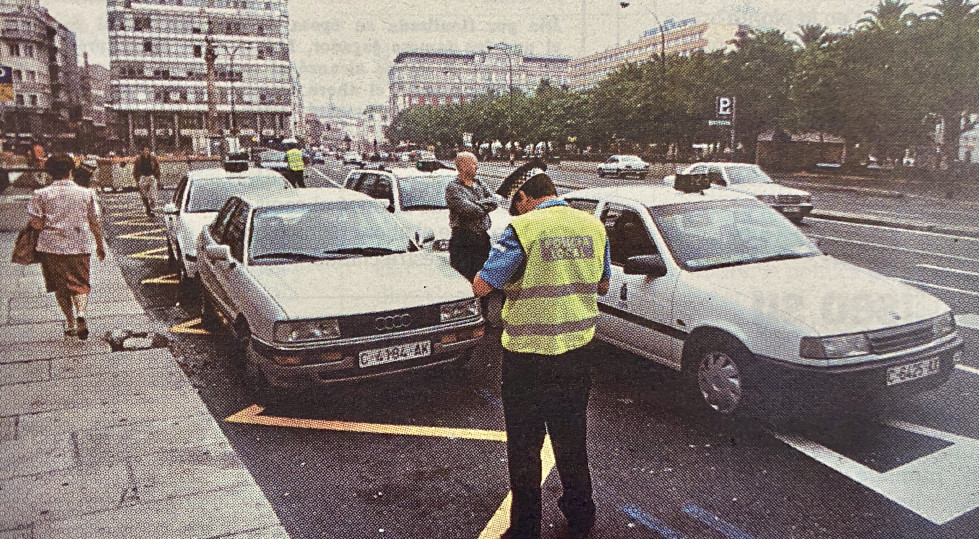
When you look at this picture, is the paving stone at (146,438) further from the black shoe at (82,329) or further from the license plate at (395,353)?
the black shoe at (82,329)

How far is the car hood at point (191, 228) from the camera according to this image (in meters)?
8.38

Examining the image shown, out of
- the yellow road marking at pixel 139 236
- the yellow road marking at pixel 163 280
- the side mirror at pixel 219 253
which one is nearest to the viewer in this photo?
the side mirror at pixel 219 253

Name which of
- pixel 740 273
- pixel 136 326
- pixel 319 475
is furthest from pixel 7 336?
pixel 740 273

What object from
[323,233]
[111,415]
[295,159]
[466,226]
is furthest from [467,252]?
[295,159]

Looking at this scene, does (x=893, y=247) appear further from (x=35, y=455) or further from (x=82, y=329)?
(x=35, y=455)

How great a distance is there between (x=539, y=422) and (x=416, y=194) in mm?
7165

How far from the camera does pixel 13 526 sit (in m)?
3.22

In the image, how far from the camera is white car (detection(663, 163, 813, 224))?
1659 cm

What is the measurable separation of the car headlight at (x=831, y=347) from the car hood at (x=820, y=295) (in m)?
0.04

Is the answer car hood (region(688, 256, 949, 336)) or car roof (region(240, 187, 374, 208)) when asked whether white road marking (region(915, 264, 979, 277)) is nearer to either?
car hood (region(688, 256, 949, 336))

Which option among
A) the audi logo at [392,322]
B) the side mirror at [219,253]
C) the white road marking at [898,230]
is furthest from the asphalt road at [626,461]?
the white road marking at [898,230]

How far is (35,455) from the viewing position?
402 centimetres

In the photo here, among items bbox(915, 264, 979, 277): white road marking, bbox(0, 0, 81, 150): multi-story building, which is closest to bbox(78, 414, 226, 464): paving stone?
bbox(0, 0, 81, 150): multi-story building

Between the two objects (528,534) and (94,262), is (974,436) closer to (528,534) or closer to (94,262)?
(528,534)
